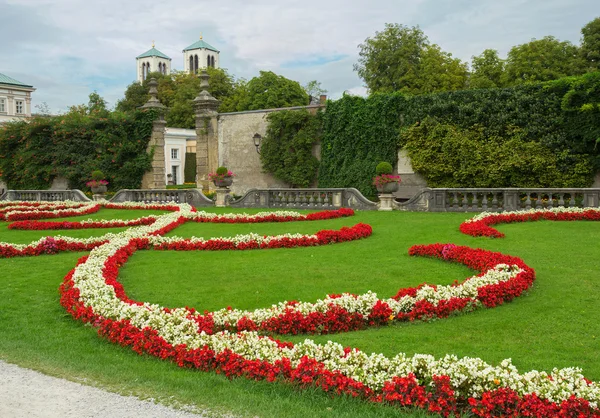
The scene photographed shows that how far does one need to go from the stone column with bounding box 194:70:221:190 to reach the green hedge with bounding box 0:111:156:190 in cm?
279

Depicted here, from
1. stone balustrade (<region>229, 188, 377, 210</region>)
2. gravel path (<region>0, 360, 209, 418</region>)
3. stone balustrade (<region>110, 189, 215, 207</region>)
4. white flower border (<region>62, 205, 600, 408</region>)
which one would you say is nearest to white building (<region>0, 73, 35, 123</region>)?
stone balustrade (<region>110, 189, 215, 207</region>)

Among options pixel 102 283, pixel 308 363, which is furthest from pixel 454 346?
pixel 102 283

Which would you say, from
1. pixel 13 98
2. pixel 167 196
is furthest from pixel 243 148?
pixel 13 98

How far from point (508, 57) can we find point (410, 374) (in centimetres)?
3479

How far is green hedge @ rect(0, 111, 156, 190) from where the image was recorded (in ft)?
94.5

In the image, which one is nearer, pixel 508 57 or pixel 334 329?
pixel 334 329

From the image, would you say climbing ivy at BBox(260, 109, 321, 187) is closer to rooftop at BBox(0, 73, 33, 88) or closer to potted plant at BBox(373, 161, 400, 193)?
potted plant at BBox(373, 161, 400, 193)

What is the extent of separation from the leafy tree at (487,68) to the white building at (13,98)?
2022 inches

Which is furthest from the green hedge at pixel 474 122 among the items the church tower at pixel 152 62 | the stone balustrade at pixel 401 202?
the church tower at pixel 152 62

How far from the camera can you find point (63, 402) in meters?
3.95

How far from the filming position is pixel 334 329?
5539 millimetres

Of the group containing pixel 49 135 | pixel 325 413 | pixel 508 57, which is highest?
pixel 508 57

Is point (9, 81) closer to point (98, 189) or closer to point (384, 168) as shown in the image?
point (98, 189)

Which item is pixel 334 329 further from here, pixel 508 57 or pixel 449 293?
pixel 508 57
